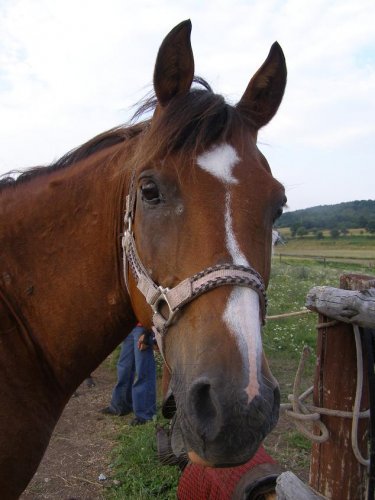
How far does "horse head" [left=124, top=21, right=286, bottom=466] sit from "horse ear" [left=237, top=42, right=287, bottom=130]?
2 centimetres

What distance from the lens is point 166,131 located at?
78.9 inches

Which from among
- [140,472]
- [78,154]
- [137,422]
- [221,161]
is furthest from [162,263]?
[137,422]

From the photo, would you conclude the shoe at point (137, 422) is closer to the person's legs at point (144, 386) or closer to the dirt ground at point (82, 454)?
the person's legs at point (144, 386)

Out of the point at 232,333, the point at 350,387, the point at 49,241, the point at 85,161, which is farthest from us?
the point at 85,161

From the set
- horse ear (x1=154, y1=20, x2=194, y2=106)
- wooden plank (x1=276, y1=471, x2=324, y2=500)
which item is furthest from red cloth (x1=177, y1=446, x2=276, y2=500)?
horse ear (x1=154, y1=20, x2=194, y2=106)

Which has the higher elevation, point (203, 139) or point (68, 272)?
point (203, 139)

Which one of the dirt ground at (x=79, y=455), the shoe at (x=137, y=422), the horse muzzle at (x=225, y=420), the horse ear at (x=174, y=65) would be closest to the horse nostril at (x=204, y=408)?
the horse muzzle at (x=225, y=420)

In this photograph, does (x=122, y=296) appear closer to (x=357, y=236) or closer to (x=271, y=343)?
(x=271, y=343)

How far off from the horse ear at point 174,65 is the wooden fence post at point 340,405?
1360mm

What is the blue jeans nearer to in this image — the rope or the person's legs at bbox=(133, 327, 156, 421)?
the person's legs at bbox=(133, 327, 156, 421)

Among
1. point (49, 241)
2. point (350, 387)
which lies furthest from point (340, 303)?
point (49, 241)

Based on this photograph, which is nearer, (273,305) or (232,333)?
(232,333)

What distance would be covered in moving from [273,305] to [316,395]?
9.63 meters

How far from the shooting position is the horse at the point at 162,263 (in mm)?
1557
